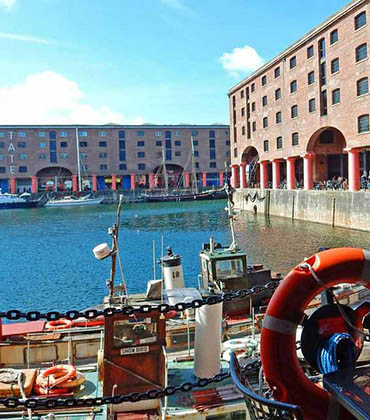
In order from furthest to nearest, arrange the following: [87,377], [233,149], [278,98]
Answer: [233,149] < [278,98] < [87,377]

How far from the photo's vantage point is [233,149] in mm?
71750

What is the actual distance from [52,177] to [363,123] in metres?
80.2

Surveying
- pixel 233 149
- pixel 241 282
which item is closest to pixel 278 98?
pixel 233 149

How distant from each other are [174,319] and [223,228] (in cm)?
3801

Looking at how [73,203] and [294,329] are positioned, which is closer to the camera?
[294,329]

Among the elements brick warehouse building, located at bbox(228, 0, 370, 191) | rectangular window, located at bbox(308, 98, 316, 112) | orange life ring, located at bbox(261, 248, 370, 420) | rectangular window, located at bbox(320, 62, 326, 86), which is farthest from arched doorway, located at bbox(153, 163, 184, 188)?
orange life ring, located at bbox(261, 248, 370, 420)

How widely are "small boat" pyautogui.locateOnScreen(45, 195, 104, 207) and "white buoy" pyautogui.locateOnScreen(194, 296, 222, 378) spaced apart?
9181cm

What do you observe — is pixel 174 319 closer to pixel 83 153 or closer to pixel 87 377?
pixel 87 377

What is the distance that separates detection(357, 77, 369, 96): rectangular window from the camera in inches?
1575

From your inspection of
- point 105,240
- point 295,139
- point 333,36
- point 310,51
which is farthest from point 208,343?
point 310,51

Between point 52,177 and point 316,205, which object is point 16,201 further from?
point 316,205

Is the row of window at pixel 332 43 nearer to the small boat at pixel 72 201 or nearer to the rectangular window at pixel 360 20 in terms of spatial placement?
the rectangular window at pixel 360 20

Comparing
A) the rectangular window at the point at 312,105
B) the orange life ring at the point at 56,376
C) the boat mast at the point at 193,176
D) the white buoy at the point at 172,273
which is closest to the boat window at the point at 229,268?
the white buoy at the point at 172,273

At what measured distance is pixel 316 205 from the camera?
4672 cm
